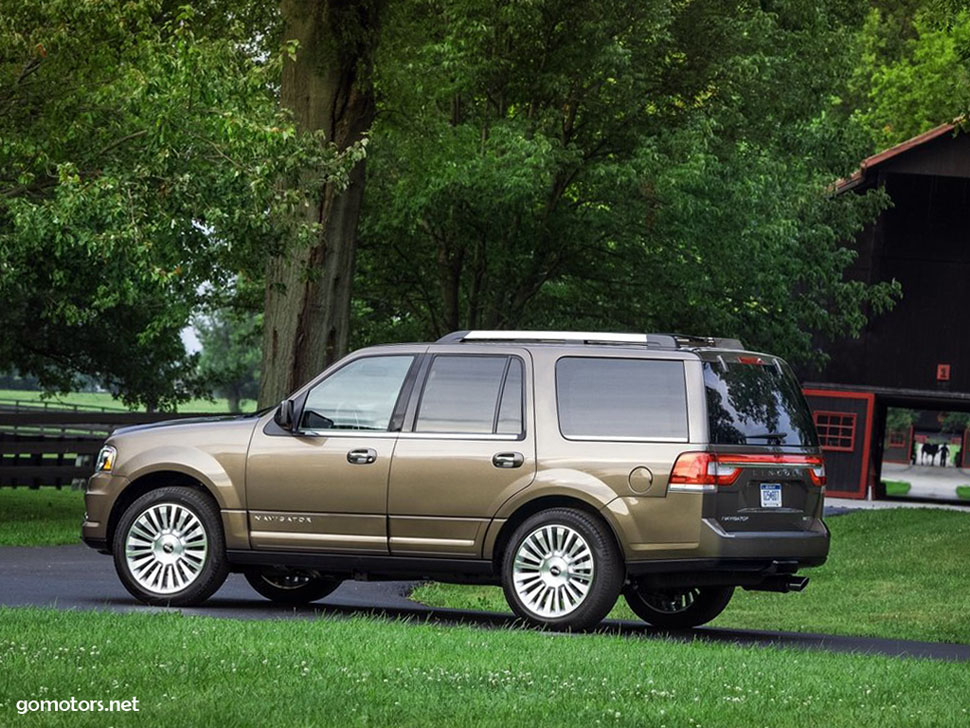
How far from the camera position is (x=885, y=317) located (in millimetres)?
44906

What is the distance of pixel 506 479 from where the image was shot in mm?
12047

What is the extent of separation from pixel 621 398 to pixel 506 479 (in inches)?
37.4

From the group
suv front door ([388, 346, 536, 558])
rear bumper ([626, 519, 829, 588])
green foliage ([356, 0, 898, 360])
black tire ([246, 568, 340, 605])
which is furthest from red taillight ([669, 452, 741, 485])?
green foliage ([356, 0, 898, 360])

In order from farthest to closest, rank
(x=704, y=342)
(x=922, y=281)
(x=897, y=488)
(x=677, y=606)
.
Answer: (x=897, y=488) → (x=922, y=281) → (x=677, y=606) → (x=704, y=342)

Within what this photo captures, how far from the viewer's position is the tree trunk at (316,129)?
2222 centimetres

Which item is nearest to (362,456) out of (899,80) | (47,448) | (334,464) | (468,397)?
(334,464)

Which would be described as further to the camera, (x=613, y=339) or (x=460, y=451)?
(x=460, y=451)

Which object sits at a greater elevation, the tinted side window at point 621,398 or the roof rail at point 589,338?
the roof rail at point 589,338

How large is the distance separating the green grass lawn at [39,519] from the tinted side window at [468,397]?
9653 mm

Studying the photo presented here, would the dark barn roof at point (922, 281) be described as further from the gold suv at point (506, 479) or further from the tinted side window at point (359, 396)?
the tinted side window at point (359, 396)

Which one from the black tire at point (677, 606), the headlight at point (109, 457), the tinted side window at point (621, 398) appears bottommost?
the black tire at point (677, 606)

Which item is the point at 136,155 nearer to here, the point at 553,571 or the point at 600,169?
the point at 600,169

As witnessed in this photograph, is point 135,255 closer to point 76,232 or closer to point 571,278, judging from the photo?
point 76,232

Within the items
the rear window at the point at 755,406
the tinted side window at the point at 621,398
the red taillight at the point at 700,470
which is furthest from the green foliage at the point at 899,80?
the red taillight at the point at 700,470
